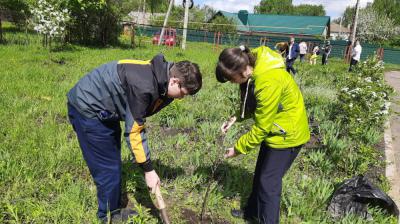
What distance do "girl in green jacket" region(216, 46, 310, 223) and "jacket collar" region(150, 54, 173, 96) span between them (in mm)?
435

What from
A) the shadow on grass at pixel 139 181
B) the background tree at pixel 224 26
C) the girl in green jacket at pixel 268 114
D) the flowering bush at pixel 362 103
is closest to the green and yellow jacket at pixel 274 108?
the girl in green jacket at pixel 268 114

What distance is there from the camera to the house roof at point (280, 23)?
4497cm

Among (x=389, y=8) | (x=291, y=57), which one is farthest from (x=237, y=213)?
(x=389, y=8)

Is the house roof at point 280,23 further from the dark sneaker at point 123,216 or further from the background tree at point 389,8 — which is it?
the dark sneaker at point 123,216

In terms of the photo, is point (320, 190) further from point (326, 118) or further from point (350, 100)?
point (326, 118)

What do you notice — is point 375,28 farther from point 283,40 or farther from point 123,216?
point 123,216

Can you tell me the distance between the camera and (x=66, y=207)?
284 cm

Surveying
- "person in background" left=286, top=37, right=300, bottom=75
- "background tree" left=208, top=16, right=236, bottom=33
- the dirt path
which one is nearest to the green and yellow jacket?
the dirt path

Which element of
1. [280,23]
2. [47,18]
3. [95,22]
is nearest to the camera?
[47,18]

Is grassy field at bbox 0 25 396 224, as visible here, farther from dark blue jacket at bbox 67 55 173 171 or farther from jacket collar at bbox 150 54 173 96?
jacket collar at bbox 150 54 173 96

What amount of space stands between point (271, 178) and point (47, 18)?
1158 centimetres

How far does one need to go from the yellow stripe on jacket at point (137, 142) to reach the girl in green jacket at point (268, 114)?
0.72m

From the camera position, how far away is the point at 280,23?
47188mm

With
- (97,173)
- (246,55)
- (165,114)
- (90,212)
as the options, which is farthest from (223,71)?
(165,114)
